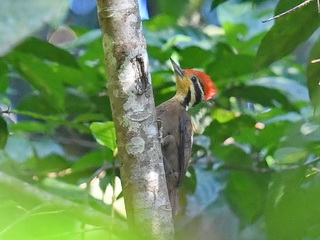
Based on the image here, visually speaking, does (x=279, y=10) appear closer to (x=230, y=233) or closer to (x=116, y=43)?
(x=116, y=43)

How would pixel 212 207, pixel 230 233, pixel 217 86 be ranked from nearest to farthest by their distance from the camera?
pixel 217 86 < pixel 212 207 < pixel 230 233

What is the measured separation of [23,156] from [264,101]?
1147 mm

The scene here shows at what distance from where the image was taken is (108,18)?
6.08ft

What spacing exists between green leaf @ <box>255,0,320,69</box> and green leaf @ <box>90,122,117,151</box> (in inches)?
22.8

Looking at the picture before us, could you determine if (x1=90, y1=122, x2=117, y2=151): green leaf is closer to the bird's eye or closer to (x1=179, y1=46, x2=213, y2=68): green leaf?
(x1=179, y1=46, x2=213, y2=68): green leaf

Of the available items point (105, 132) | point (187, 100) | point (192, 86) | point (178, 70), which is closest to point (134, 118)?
point (105, 132)

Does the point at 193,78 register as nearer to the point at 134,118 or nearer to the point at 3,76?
the point at 3,76

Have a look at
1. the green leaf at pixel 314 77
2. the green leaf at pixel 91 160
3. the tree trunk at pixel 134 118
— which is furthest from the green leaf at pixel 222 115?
the tree trunk at pixel 134 118

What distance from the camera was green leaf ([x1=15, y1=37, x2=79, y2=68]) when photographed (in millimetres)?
2347

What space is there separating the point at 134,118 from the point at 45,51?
24.0 inches

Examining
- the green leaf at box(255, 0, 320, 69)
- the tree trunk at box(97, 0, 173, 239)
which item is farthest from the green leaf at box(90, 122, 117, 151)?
the green leaf at box(255, 0, 320, 69)

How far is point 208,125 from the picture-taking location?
315 centimetres

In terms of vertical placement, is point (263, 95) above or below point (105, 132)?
below

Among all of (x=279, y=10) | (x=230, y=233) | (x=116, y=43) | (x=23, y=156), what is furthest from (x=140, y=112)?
(x=230, y=233)
